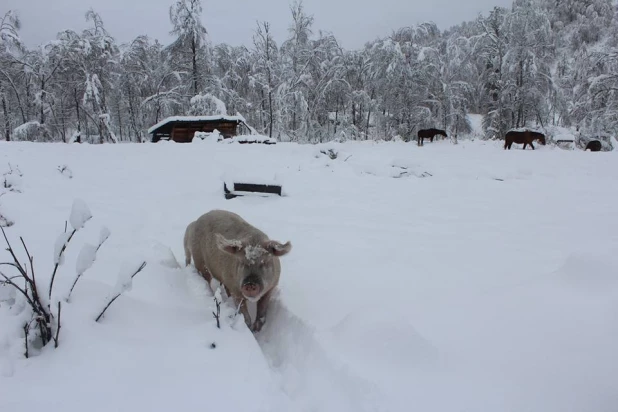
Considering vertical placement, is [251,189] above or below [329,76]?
below

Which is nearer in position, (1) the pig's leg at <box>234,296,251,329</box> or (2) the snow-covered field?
(2) the snow-covered field

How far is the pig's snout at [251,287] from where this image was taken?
340 centimetres

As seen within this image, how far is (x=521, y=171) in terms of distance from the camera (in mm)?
10750

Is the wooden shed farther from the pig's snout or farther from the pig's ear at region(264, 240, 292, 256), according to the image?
the pig's snout

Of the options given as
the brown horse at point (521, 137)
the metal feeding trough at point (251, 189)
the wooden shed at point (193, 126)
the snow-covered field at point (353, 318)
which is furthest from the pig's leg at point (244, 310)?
the wooden shed at point (193, 126)

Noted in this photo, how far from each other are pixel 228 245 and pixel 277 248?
51cm

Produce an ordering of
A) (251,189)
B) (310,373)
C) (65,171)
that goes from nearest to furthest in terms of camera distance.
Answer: (310,373) → (251,189) → (65,171)

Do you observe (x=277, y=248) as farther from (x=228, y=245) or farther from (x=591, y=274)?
(x=591, y=274)

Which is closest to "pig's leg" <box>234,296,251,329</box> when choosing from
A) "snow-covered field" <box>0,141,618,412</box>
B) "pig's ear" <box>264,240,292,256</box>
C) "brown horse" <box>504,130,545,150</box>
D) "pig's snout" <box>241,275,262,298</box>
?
"snow-covered field" <box>0,141,618,412</box>

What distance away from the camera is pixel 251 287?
341 centimetres

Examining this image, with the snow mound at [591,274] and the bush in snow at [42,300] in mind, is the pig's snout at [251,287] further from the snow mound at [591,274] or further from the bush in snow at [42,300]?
the snow mound at [591,274]

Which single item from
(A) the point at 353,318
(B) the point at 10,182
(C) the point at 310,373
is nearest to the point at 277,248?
(A) the point at 353,318

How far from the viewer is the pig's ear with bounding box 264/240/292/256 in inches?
150

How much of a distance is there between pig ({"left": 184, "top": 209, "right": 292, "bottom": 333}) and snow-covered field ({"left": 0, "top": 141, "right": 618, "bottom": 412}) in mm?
233
